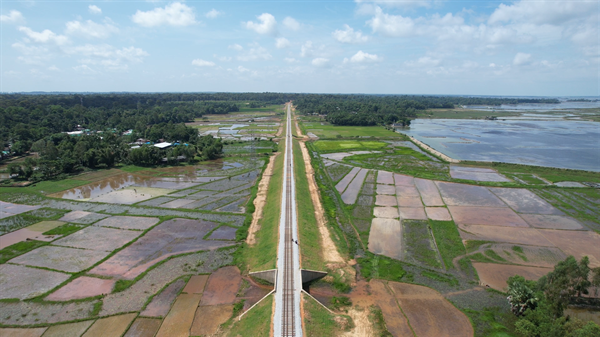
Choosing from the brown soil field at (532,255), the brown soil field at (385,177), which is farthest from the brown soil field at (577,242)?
the brown soil field at (385,177)

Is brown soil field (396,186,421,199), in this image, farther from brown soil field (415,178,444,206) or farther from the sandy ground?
the sandy ground

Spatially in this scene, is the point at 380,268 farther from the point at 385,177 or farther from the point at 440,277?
the point at 385,177

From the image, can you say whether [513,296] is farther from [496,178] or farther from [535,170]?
[535,170]

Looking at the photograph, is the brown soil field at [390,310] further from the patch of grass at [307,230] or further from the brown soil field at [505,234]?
the brown soil field at [505,234]

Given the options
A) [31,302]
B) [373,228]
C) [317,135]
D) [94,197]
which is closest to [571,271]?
[373,228]

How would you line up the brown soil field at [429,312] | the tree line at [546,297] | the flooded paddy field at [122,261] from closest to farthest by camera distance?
the tree line at [546,297] → the brown soil field at [429,312] → the flooded paddy field at [122,261]

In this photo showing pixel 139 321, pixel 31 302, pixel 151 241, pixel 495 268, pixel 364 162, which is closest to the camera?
pixel 139 321
